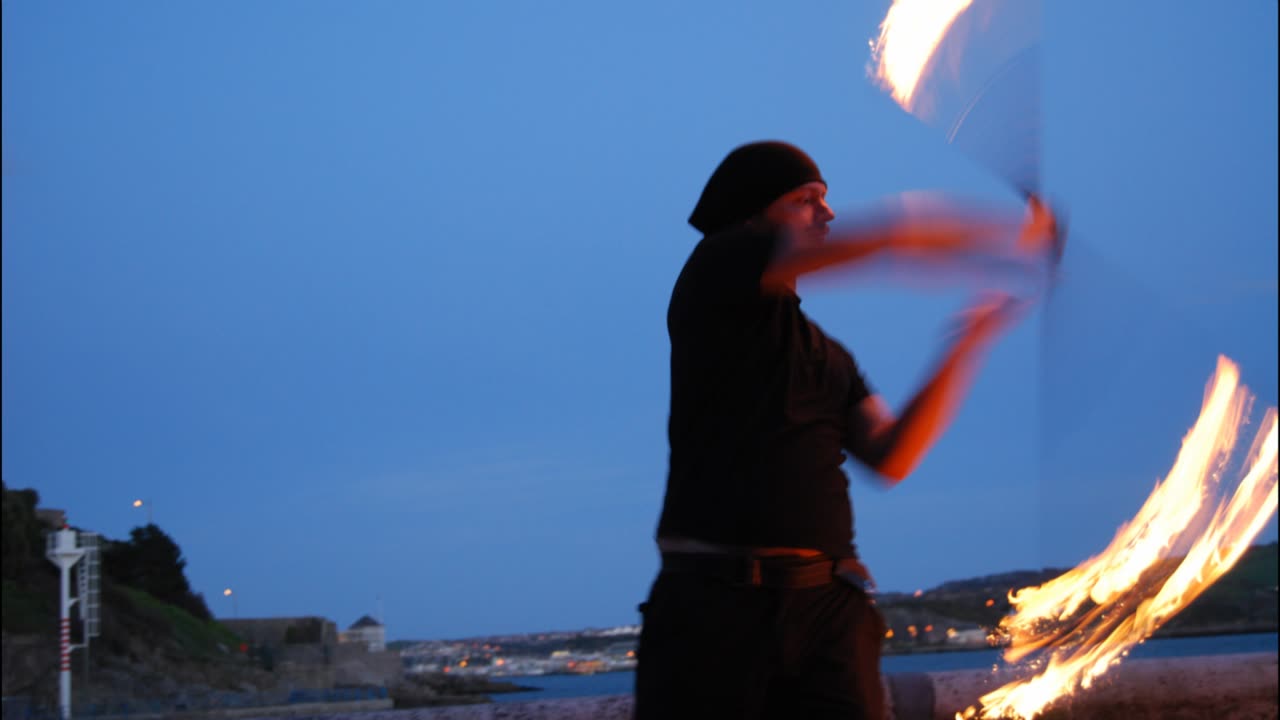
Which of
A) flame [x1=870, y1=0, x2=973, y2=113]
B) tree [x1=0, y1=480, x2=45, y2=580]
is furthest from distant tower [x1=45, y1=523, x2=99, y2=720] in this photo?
flame [x1=870, y1=0, x2=973, y2=113]

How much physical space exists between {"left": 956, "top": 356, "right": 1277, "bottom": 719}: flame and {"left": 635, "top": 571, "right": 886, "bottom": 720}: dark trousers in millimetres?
747

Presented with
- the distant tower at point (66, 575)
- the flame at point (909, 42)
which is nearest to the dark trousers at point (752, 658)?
the flame at point (909, 42)

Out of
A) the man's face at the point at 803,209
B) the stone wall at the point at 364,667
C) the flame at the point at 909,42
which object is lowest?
the stone wall at the point at 364,667

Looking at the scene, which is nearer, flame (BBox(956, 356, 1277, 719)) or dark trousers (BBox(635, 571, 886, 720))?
dark trousers (BBox(635, 571, 886, 720))

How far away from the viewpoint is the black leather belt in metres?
1.91

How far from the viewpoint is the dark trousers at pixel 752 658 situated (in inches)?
74.2

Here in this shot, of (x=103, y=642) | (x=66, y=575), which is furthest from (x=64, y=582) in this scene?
(x=103, y=642)

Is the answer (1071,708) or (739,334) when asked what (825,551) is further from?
(1071,708)

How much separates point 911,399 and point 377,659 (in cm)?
7623

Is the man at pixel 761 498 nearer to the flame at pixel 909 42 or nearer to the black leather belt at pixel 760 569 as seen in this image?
the black leather belt at pixel 760 569

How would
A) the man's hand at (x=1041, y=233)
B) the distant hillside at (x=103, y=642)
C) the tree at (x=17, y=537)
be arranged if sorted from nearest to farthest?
the man's hand at (x=1041, y=233), the distant hillside at (x=103, y=642), the tree at (x=17, y=537)

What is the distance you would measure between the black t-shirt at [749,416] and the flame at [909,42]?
0.54 meters

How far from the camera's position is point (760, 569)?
1910 mm

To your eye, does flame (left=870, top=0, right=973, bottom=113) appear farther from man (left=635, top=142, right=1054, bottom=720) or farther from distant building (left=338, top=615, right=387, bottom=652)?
distant building (left=338, top=615, right=387, bottom=652)
